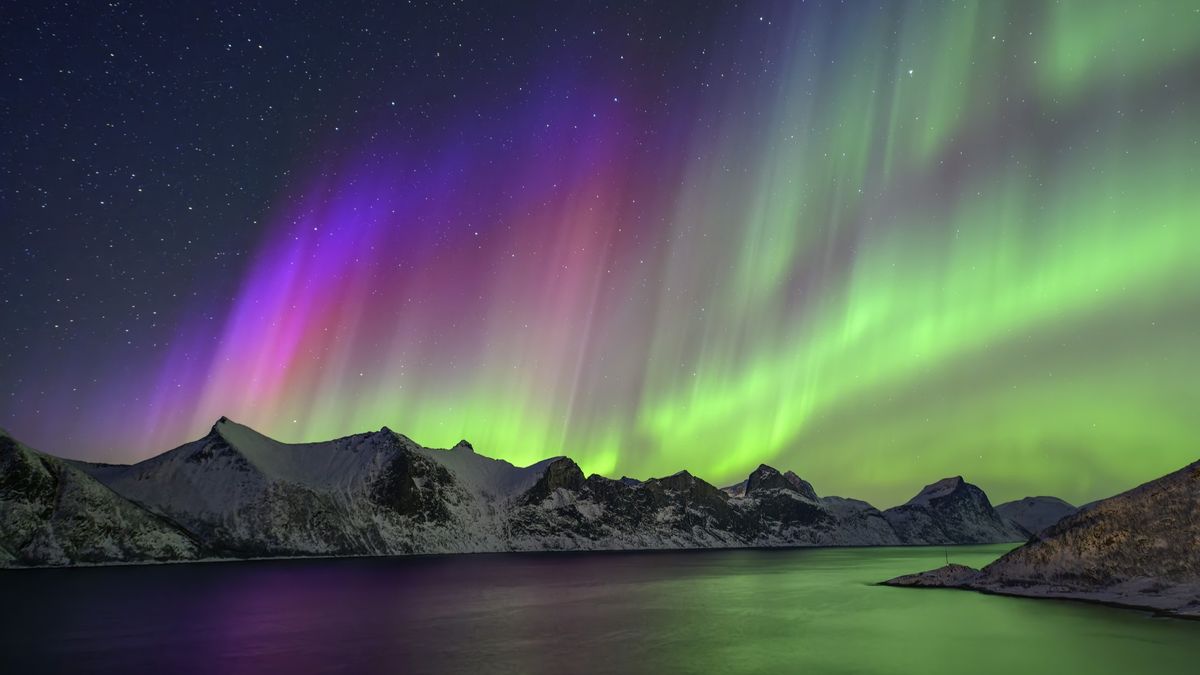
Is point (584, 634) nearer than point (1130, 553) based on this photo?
Yes

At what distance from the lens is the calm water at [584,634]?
4325 cm

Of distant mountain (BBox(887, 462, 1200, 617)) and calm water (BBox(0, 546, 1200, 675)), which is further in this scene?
distant mountain (BBox(887, 462, 1200, 617))

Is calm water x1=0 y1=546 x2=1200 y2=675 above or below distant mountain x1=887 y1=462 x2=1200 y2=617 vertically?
below

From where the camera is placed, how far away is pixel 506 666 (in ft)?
141

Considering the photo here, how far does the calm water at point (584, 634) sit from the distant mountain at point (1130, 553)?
3252 millimetres

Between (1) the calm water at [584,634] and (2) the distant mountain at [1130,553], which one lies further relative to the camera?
(2) the distant mountain at [1130,553]

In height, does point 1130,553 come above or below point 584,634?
above

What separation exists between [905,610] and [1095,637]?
81.3 feet

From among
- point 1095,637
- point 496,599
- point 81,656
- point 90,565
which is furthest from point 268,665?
point 90,565

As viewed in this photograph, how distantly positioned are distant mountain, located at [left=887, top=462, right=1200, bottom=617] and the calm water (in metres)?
3.25

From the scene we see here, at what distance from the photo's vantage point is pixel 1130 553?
7244 centimetres

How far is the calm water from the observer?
43.2m

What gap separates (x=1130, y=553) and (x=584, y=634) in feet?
206

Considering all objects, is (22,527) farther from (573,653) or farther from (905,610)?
(905,610)
